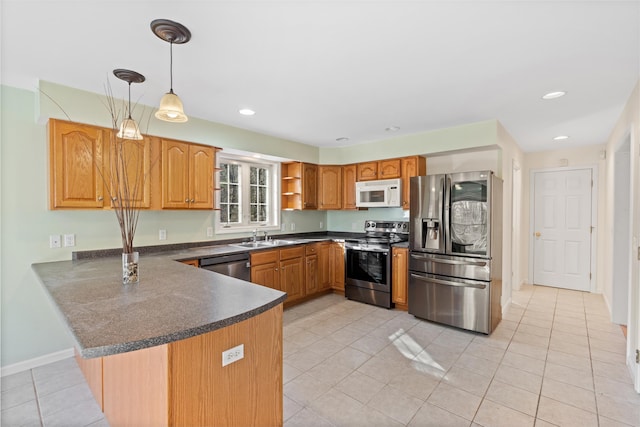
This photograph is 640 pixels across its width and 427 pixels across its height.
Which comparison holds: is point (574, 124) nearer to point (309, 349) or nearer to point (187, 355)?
point (309, 349)

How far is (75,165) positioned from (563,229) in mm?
6816

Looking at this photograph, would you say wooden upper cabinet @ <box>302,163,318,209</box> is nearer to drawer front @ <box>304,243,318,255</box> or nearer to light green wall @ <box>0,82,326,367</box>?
Result: drawer front @ <box>304,243,318,255</box>

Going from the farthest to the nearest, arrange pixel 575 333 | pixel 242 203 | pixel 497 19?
pixel 242 203 < pixel 575 333 < pixel 497 19

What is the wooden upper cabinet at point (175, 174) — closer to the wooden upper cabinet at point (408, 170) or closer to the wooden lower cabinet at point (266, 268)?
the wooden lower cabinet at point (266, 268)

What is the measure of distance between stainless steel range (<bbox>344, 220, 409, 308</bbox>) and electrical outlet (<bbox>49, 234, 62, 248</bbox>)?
3.31 metres

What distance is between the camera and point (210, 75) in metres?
2.38

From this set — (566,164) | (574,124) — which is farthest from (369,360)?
(566,164)

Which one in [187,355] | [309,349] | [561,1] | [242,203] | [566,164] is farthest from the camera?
[566,164]

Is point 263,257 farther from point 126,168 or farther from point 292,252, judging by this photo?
point 126,168

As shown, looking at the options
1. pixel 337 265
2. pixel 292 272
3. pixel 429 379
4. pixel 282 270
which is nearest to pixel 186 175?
pixel 282 270

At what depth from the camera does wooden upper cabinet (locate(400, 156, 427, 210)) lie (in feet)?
13.8

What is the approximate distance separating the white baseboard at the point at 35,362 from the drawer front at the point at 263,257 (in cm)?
189

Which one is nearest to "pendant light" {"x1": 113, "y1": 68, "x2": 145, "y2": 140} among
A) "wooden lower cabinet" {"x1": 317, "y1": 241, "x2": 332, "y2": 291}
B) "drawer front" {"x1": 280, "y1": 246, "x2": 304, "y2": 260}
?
"drawer front" {"x1": 280, "y1": 246, "x2": 304, "y2": 260}

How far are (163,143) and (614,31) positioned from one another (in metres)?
3.64
